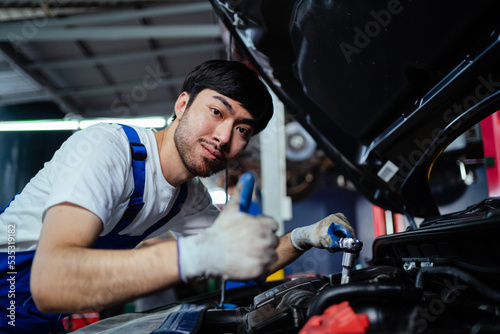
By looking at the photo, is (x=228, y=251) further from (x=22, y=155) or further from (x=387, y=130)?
(x=22, y=155)

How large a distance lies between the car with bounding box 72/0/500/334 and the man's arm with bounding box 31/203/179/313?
24 centimetres

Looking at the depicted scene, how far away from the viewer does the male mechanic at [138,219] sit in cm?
65

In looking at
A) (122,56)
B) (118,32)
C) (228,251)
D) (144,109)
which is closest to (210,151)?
(228,251)

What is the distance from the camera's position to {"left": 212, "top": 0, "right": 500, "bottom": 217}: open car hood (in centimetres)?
86

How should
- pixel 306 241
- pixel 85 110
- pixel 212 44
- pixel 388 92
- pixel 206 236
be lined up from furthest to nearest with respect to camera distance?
pixel 85 110
pixel 212 44
pixel 306 241
pixel 388 92
pixel 206 236

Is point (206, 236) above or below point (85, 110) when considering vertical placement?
below

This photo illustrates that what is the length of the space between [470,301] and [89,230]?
30.1 inches

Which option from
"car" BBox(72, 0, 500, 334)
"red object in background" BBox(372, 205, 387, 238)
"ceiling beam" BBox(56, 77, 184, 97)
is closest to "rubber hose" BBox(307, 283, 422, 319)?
"car" BBox(72, 0, 500, 334)

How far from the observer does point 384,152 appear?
125 cm

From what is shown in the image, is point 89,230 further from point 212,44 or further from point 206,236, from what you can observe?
point 212,44

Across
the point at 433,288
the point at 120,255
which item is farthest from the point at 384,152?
the point at 120,255

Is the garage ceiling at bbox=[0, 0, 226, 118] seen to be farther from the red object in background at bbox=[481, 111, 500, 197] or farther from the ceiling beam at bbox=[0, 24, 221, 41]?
the red object in background at bbox=[481, 111, 500, 197]

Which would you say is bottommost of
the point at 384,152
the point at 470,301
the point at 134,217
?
the point at 470,301

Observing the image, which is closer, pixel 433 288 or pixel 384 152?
pixel 433 288
